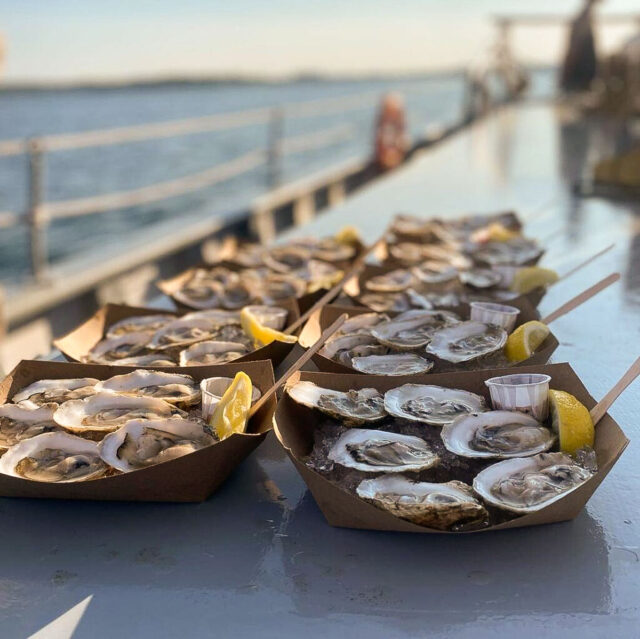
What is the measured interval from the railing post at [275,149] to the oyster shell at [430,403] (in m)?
5.16

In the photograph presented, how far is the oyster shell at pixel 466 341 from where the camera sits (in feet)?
4.23

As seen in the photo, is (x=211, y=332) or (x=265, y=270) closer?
(x=211, y=332)

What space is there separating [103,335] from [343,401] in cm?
64

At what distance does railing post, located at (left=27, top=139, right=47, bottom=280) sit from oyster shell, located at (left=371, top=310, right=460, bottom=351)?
2.67 m

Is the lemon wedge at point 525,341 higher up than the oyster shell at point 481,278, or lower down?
higher up

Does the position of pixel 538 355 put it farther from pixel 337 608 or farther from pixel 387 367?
pixel 337 608

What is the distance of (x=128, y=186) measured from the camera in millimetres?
21750

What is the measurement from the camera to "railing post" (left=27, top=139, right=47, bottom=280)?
11.9 feet

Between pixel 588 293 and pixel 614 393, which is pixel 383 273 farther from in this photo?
pixel 614 393

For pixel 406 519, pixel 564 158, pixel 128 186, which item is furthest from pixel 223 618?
pixel 128 186

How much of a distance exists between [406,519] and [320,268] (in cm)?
121

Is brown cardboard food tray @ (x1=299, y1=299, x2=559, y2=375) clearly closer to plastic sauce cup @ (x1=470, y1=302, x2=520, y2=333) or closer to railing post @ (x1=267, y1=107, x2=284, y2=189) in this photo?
plastic sauce cup @ (x1=470, y1=302, x2=520, y2=333)

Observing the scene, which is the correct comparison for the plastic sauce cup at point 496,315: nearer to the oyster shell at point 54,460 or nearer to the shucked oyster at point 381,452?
the shucked oyster at point 381,452

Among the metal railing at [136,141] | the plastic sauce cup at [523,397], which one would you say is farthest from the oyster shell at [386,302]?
the metal railing at [136,141]
